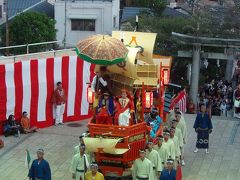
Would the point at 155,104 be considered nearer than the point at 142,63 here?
No

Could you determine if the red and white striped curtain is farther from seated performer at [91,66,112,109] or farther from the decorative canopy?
the decorative canopy

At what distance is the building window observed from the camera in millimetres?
42656

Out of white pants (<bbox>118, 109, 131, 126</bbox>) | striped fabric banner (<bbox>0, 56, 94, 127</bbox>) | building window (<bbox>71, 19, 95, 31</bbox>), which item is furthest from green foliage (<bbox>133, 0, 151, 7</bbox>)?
white pants (<bbox>118, 109, 131, 126</bbox>)

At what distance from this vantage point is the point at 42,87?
17.1 m

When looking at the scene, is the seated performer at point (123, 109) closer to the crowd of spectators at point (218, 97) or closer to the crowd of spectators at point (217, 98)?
the crowd of spectators at point (217, 98)

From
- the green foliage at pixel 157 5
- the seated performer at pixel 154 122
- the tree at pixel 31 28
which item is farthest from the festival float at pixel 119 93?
the green foliage at pixel 157 5

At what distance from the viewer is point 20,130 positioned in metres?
16.5

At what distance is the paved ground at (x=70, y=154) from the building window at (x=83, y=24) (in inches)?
990

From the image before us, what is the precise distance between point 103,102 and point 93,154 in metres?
1.31

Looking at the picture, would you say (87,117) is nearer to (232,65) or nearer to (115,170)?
(115,170)

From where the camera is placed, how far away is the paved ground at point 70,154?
1332 cm

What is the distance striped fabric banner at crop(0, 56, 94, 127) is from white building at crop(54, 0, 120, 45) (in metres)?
23.9

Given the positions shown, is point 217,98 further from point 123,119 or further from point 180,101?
point 123,119

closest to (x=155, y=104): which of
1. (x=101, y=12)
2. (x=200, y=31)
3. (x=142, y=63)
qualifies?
(x=142, y=63)
